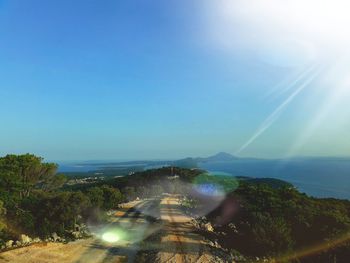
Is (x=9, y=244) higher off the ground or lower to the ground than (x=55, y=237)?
higher

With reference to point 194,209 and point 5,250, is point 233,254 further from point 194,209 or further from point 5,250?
point 194,209

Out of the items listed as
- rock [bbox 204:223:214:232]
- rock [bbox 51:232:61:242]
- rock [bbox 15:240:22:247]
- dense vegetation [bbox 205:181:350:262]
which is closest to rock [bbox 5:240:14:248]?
rock [bbox 15:240:22:247]

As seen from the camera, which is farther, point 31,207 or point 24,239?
point 31,207

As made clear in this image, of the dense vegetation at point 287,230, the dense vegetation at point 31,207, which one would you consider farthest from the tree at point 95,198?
the dense vegetation at point 287,230

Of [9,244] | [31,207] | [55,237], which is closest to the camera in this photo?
[9,244]

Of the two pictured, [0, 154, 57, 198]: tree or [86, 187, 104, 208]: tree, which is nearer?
[0, 154, 57, 198]: tree

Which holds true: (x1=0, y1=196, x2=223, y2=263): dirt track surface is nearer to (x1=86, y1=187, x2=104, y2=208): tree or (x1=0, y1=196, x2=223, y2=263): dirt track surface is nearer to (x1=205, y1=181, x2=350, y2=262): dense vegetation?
(x1=205, y1=181, x2=350, y2=262): dense vegetation

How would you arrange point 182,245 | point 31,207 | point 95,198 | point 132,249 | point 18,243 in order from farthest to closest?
point 95,198, point 31,207, point 18,243, point 182,245, point 132,249

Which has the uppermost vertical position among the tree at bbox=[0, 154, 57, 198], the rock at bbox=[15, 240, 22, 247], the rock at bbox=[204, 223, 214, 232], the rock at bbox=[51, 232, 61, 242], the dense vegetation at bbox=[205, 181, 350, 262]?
the tree at bbox=[0, 154, 57, 198]

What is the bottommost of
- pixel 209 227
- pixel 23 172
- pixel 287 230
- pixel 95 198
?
pixel 209 227

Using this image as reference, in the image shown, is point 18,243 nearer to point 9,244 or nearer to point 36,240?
point 9,244

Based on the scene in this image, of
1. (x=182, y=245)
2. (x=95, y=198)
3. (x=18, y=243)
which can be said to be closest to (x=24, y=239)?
(x=18, y=243)

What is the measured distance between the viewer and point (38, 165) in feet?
152

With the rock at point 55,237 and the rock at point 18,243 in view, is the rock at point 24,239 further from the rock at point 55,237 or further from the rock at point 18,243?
the rock at point 55,237
